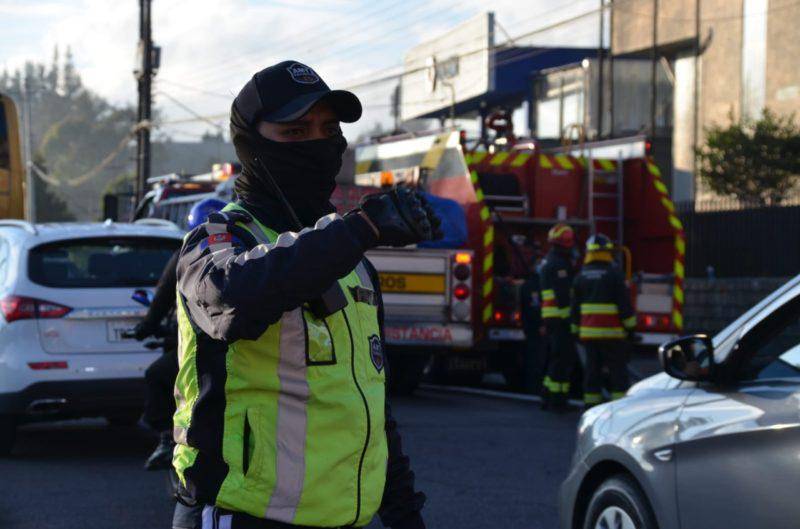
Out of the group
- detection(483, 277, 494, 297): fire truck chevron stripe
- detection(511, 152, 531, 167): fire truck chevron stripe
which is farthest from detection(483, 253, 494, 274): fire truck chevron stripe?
detection(511, 152, 531, 167): fire truck chevron stripe

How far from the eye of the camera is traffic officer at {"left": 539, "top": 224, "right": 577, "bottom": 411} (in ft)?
41.7

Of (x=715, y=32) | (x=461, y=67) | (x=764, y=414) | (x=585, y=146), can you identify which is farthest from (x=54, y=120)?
(x=764, y=414)

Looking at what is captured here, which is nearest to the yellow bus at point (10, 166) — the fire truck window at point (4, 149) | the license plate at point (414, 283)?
the fire truck window at point (4, 149)

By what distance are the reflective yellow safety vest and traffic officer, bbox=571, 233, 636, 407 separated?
30.4 ft

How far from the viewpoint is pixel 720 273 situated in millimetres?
26453

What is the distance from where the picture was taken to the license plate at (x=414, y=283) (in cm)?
1369

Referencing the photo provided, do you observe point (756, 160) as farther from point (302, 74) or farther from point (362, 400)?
point (362, 400)

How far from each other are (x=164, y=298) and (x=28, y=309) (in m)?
2.06

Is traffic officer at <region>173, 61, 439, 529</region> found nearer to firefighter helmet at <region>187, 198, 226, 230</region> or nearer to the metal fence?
firefighter helmet at <region>187, 198, 226, 230</region>

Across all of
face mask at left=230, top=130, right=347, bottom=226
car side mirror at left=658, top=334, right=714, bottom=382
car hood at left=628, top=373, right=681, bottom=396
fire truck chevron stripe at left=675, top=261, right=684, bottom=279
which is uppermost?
face mask at left=230, top=130, right=347, bottom=226

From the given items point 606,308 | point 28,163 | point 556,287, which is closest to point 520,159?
point 556,287

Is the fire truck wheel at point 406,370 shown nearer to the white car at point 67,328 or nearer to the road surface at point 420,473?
the road surface at point 420,473

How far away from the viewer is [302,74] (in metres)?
3.02

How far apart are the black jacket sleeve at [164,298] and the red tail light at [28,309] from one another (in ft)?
6.00
